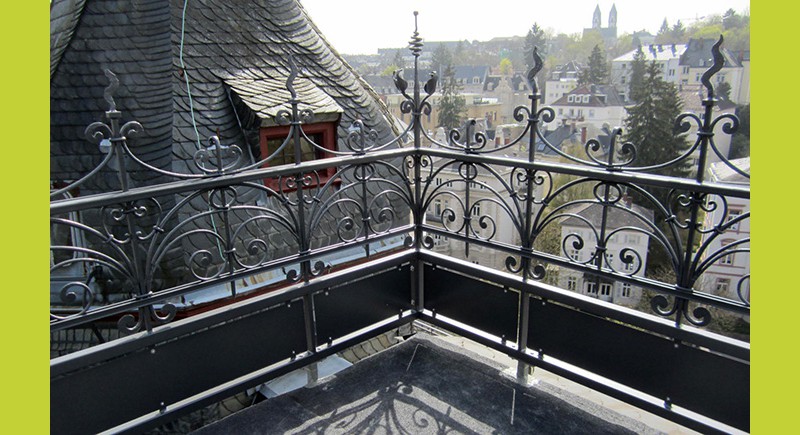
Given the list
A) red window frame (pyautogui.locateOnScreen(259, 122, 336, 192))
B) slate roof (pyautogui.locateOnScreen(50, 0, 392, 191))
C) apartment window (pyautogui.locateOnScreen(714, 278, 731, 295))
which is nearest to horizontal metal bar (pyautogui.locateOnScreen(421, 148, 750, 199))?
red window frame (pyautogui.locateOnScreen(259, 122, 336, 192))

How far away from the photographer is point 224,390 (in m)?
2.57

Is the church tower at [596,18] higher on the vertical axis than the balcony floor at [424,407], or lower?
higher

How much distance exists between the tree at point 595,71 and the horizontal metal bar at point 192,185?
37.2 meters

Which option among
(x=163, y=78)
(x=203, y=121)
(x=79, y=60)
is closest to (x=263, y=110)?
(x=203, y=121)

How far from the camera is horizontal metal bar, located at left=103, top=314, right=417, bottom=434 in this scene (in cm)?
235

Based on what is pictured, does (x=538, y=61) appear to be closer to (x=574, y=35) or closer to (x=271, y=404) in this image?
(x=271, y=404)

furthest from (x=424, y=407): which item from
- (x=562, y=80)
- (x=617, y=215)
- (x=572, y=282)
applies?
(x=562, y=80)

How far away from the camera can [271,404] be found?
2.75 m

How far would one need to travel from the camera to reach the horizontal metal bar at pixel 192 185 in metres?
1.99

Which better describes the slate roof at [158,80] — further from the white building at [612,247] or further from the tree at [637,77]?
the tree at [637,77]

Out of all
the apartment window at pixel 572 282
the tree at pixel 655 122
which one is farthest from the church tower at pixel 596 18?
the apartment window at pixel 572 282

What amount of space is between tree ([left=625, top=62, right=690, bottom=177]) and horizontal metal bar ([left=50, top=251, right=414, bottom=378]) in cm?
2078

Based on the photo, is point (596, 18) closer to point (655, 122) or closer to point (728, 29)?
point (655, 122)

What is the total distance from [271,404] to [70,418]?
0.93 meters
